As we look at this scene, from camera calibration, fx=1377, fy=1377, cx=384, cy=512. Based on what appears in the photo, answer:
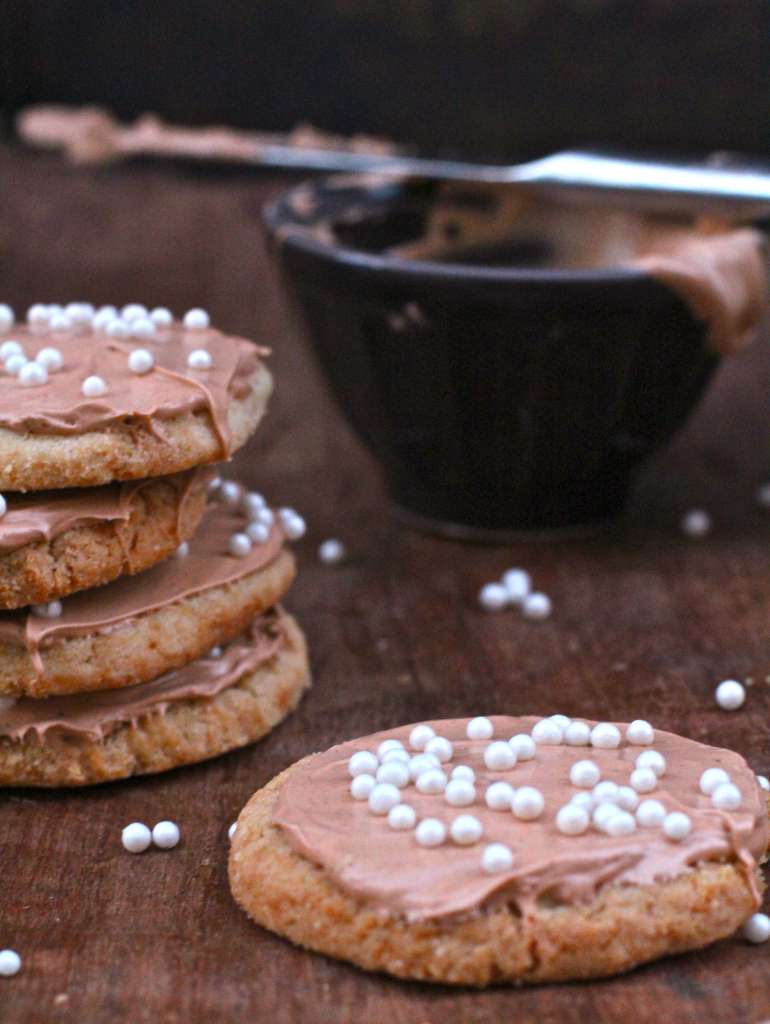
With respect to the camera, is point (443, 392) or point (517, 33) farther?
point (517, 33)

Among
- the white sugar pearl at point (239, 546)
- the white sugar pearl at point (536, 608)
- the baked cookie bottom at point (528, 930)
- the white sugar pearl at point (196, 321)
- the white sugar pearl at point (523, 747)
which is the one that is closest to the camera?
the baked cookie bottom at point (528, 930)

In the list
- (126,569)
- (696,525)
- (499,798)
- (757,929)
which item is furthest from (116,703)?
(696,525)

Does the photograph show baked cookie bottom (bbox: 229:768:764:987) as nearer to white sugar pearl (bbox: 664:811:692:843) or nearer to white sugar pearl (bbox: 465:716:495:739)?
white sugar pearl (bbox: 664:811:692:843)

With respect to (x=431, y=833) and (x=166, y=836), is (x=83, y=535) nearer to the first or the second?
(x=166, y=836)

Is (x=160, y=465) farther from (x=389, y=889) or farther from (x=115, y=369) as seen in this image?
(x=389, y=889)

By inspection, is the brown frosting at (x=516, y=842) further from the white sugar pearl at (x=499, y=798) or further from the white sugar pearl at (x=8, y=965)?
the white sugar pearl at (x=8, y=965)

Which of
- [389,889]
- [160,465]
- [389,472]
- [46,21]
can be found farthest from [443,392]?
[46,21]

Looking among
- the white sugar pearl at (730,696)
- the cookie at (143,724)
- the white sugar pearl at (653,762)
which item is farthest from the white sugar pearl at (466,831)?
the white sugar pearl at (730,696)
